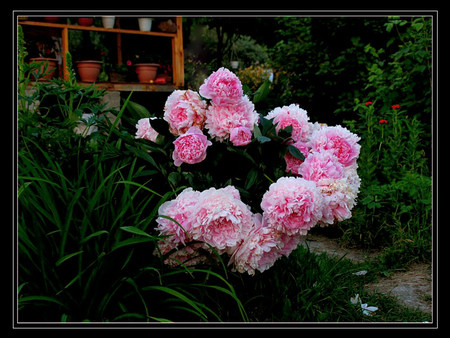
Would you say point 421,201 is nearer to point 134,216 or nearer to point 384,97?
point 384,97

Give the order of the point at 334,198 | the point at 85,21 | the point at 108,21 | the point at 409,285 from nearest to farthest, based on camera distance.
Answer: the point at 334,198 < the point at 409,285 < the point at 85,21 < the point at 108,21

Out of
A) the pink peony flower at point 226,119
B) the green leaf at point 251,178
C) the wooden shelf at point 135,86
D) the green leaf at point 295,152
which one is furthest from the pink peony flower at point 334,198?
the wooden shelf at point 135,86

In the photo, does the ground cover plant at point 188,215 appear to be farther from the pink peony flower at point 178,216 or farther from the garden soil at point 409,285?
the garden soil at point 409,285

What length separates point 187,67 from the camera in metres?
10.4

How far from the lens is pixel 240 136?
1.71 m

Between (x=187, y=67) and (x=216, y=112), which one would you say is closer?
(x=216, y=112)

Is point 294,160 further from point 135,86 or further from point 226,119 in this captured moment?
point 135,86

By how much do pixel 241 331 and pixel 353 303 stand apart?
3.03ft

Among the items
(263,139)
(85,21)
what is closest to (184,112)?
(263,139)

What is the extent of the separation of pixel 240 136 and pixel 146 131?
44cm

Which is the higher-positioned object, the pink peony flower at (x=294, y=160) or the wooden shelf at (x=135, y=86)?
the wooden shelf at (x=135, y=86)

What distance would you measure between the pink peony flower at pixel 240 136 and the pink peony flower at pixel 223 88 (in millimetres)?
124

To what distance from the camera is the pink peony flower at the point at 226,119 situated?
67.9 inches

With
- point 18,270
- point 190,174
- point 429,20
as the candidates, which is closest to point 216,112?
point 190,174
